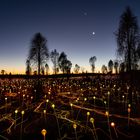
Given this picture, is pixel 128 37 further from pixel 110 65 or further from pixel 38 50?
pixel 110 65

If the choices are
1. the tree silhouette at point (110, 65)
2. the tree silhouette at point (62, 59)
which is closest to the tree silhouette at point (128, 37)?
the tree silhouette at point (62, 59)

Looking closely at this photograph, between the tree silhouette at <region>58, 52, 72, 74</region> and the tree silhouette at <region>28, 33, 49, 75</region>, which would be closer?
the tree silhouette at <region>28, 33, 49, 75</region>

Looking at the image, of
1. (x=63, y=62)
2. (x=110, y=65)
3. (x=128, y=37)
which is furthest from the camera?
(x=110, y=65)

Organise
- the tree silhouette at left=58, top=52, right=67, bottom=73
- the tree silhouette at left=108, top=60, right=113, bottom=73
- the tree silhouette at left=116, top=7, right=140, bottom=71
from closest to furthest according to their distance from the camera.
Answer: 1. the tree silhouette at left=116, top=7, right=140, bottom=71
2. the tree silhouette at left=58, top=52, right=67, bottom=73
3. the tree silhouette at left=108, top=60, right=113, bottom=73

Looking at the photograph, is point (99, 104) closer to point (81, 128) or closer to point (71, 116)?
point (71, 116)

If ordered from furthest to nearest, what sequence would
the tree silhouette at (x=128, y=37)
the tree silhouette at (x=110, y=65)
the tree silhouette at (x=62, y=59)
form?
the tree silhouette at (x=110, y=65), the tree silhouette at (x=62, y=59), the tree silhouette at (x=128, y=37)

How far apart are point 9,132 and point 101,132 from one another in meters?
3.74

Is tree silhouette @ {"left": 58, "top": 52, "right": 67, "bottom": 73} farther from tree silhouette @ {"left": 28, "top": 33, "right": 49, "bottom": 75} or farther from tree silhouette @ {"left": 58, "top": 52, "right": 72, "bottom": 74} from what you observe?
tree silhouette @ {"left": 28, "top": 33, "right": 49, "bottom": 75}

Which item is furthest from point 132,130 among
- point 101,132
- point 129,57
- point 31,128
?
point 129,57

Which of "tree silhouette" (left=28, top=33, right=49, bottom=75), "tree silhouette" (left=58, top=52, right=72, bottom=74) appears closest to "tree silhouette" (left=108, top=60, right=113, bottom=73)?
"tree silhouette" (left=58, top=52, right=72, bottom=74)

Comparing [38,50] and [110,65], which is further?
[110,65]

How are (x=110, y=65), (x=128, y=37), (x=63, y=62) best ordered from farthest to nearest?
1. (x=110, y=65)
2. (x=63, y=62)
3. (x=128, y=37)

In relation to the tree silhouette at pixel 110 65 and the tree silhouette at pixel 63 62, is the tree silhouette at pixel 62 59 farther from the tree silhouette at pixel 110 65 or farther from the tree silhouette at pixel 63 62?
the tree silhouette at pixel 110 65

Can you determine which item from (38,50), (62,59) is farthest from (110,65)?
(38,50)
